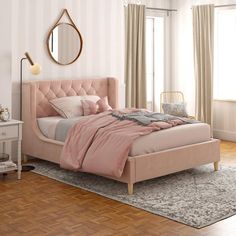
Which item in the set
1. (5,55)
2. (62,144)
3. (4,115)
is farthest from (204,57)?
(4,115)

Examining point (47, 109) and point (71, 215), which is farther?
point (47, 109)

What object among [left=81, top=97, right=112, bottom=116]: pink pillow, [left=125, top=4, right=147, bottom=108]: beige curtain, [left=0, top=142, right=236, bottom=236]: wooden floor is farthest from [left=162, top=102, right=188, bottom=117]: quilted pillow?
[left=0, top=142, right=236, bottom=236]: wooden floor

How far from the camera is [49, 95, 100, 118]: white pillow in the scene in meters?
6.33

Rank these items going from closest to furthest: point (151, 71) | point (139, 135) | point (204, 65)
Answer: point (139, 135)
point (204, 65)
point (151, 71)

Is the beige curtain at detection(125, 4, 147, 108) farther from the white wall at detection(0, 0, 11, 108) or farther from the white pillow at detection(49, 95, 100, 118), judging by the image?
the white wall at detection(0, 0, 11, 108)

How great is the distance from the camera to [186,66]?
8.59m

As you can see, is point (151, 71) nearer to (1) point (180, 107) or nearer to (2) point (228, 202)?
(1) point (180, 107)

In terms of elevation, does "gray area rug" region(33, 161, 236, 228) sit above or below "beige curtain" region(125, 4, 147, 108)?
below

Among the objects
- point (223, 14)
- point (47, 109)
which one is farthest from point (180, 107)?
point (47, 109)

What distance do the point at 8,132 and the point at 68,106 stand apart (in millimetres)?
1135

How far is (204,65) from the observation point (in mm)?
8078

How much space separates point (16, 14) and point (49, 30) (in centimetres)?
53

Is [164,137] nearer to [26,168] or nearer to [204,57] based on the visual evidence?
[26,168]

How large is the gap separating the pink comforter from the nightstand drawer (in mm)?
574
